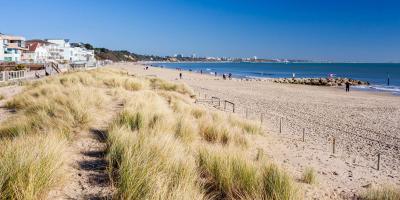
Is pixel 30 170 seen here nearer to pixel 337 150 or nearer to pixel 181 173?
pixel 181 173

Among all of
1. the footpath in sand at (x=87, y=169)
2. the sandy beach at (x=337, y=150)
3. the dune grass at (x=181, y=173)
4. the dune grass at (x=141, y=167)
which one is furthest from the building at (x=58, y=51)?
the dune grass at (x=181, y=173)

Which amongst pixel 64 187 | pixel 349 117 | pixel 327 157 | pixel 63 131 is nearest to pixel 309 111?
pixel 349 117

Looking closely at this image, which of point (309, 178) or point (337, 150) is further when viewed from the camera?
point (337, 150)

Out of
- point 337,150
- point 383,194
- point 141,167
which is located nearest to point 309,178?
point 383,194

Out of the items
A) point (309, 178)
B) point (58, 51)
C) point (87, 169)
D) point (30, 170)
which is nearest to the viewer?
point (30, 170)

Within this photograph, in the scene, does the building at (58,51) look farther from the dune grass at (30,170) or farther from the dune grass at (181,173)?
the dune grass at (30,170)

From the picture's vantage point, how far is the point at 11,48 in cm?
6762

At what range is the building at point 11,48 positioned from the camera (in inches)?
2487

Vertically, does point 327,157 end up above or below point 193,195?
below

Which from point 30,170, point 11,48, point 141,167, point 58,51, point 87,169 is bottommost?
point 87,169

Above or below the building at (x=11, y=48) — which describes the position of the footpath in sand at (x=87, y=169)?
below

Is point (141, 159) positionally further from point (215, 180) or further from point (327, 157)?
point (327, 157)

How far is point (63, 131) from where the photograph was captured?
267 inches

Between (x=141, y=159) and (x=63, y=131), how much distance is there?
2616mm
